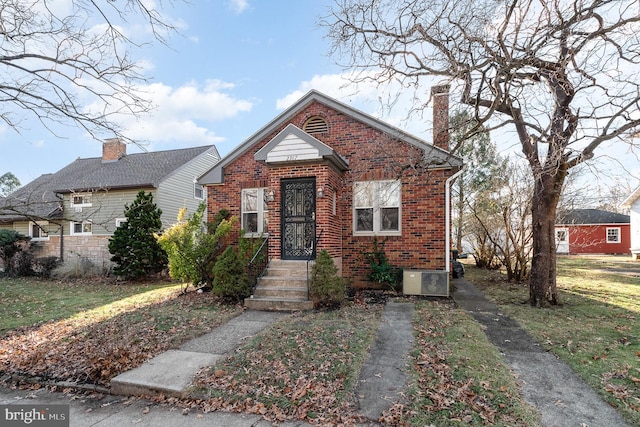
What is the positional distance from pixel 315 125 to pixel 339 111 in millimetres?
891

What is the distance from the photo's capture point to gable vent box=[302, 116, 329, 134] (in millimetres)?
10211

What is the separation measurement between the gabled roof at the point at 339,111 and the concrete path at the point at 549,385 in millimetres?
4556

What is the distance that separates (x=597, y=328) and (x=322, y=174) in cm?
648

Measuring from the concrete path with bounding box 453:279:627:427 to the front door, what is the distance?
15.4ft

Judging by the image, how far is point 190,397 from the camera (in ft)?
12.2

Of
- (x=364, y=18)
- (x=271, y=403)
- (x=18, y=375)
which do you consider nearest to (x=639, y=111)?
(x=364, y=18)

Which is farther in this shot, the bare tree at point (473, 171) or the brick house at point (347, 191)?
the bare tree at point (473, 171)

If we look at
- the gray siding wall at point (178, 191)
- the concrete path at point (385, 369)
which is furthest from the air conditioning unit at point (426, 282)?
the gray siding wall at point (178, 191)

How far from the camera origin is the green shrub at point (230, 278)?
302 inches

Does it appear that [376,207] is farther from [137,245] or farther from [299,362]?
Result: [137,245]

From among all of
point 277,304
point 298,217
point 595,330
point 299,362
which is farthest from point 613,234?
point 299,362

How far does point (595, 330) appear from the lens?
5742mm

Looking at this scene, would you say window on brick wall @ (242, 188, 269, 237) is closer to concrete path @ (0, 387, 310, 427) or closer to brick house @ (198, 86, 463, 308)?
brick house @ (198, 86, 463, 308)

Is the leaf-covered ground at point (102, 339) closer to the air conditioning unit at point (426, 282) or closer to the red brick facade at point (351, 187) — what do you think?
the red brick facade at point (351, 187)
